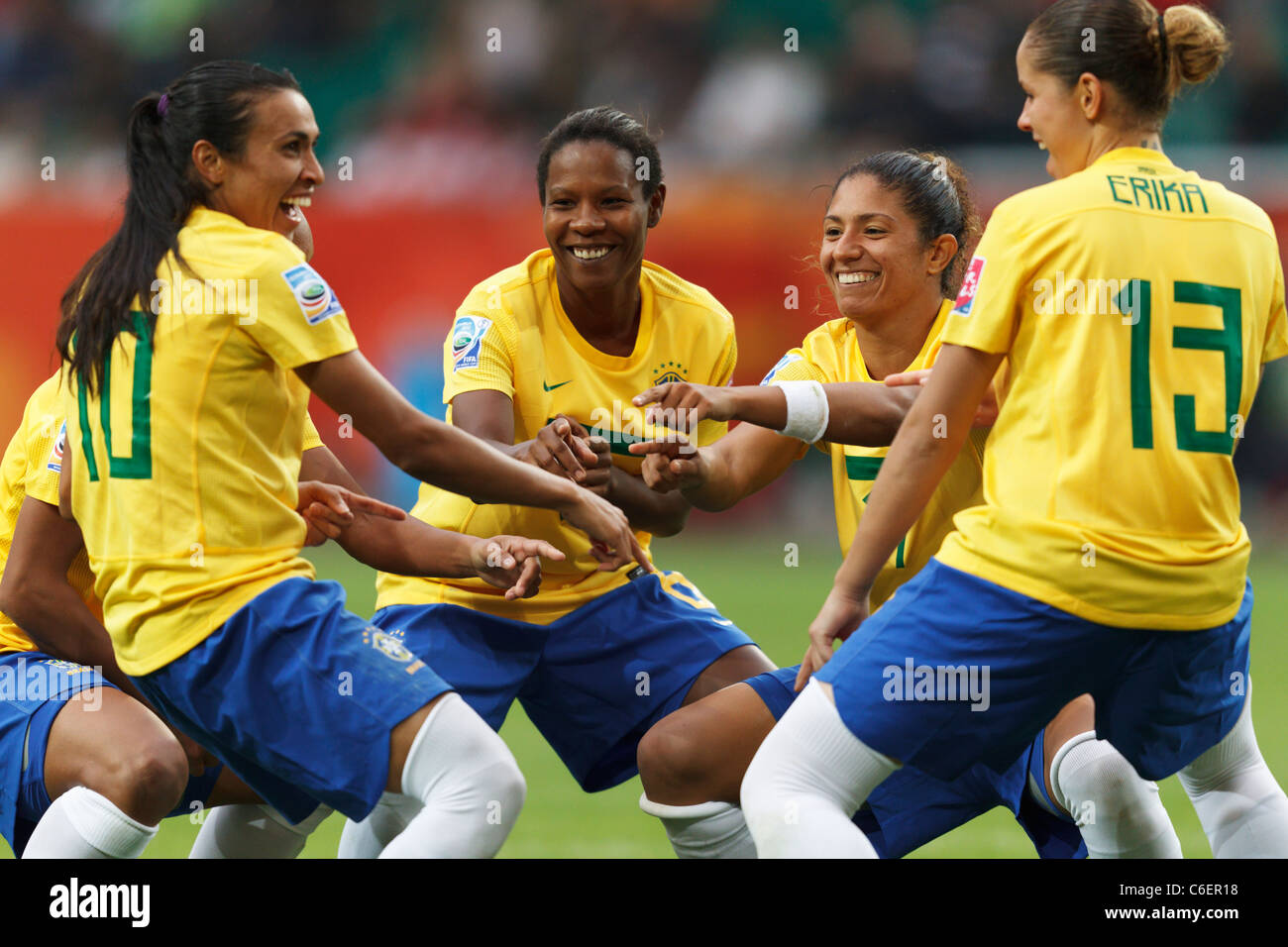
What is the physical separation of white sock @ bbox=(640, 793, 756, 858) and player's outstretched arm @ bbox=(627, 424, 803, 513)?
2.52ft

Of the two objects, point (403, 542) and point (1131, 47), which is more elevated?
point (1131, 47)

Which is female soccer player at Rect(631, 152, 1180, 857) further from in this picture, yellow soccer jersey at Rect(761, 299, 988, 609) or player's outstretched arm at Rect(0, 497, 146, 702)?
player's outstretched arm at Rect(0, 497, 146, 702)

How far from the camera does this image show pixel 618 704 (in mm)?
4402

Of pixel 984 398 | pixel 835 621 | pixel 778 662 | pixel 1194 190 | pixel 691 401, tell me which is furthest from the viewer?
pixel 778 662

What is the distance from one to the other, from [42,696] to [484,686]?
3.66 feet

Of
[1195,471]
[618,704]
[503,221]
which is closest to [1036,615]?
[1195,471]

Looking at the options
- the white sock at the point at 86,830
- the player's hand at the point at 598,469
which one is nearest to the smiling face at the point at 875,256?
the player's hand at the point at 598,469

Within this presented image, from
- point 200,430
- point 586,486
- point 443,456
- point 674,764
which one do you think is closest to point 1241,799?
point 674,764

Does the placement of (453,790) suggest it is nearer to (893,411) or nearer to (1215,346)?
(893,411)

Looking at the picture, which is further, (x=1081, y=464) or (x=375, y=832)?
(x=375, y=832)

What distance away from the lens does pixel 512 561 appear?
12.0 ft

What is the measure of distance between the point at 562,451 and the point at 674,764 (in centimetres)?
83

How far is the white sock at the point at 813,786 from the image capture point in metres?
3.21

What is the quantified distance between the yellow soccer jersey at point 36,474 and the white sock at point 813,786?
72.5 inches
